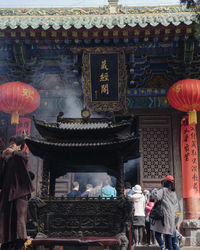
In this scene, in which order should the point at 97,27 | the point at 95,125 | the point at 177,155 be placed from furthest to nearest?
the point at 177,155 < the point at 97,27 < the point at 95,125

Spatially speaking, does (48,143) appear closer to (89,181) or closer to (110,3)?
(89,181)

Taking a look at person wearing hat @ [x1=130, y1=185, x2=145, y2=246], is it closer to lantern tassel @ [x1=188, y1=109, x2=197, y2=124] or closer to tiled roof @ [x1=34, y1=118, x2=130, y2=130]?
tiled roof @ [x1=34, y1=118, x2=130, y2=130]

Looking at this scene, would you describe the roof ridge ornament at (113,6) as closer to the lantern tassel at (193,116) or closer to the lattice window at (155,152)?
the lattice window at (155,152)

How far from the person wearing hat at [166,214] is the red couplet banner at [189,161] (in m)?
2.58

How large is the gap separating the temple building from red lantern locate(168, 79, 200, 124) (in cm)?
64

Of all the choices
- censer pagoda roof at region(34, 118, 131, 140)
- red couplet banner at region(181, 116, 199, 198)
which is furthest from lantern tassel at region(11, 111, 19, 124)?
red couplet banner at region(181, 116, 199, 198)

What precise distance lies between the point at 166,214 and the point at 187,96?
3.21 meters

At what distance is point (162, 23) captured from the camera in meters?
7.37

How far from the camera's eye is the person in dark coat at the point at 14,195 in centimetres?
391

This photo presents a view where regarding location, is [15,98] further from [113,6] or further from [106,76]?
[113,6]

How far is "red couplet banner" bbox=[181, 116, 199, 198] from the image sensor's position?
8070 mm

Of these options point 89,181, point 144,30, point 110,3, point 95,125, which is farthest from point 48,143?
point 110,3

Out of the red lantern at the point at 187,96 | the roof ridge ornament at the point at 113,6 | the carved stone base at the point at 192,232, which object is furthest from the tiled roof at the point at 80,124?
the roof ridge ornament at the point at 113,6

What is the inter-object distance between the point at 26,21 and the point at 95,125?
3116 mm
